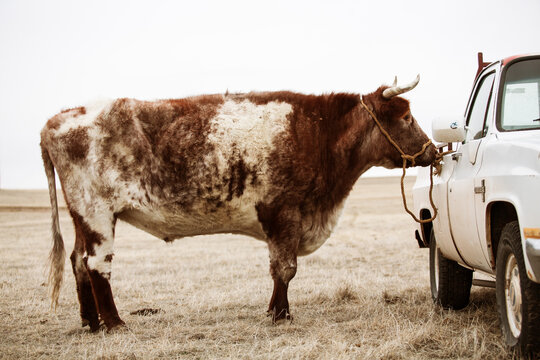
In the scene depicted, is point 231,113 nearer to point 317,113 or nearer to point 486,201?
point 317,113

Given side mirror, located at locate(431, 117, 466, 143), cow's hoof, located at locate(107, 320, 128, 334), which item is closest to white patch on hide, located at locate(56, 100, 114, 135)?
cow's hoof, located at locate(107, 320, 128, 334)

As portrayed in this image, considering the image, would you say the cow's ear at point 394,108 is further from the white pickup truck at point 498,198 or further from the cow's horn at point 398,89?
the white pickup truck at point 498,198

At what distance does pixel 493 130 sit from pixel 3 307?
6695mm

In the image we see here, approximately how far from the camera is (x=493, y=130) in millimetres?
5055

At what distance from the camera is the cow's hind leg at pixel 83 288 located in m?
6.66

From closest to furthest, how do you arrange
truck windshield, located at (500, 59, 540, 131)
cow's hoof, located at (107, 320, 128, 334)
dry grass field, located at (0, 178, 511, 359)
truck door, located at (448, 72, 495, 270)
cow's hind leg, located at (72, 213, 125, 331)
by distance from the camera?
truck windshield, located at (500, 59, 540, 131), truck door, located at (448, 72, 495, 270), dry grass field, located at (0, 178, 511, 359), cow's hoof, located at (107, 320, 128, 334), cow's hind leg, located at (72, 213, 125, 331)

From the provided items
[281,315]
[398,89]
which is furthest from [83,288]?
[398,89]

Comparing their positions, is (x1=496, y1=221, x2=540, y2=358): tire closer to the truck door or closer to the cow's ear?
the truck door

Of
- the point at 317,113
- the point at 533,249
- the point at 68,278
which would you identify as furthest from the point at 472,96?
the point at 68,278

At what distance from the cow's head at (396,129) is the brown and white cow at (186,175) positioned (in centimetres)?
16

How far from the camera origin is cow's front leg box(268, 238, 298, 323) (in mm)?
6703

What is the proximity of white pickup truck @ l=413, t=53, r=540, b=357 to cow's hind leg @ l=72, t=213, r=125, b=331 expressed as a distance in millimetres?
3760

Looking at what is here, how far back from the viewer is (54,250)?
7266 millimetres

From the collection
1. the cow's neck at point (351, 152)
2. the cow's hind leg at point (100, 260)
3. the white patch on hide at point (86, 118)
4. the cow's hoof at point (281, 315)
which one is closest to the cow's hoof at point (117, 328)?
the cow's hind leg at point (100, 260)
